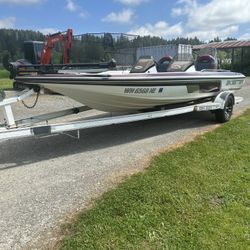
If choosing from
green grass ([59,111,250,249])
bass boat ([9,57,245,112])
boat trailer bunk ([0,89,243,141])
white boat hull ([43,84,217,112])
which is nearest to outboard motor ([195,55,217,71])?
bass boat ([9,57,245,112])

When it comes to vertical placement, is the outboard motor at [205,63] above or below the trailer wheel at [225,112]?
above

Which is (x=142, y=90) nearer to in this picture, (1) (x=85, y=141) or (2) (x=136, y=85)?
(2) (x=136, y=85)

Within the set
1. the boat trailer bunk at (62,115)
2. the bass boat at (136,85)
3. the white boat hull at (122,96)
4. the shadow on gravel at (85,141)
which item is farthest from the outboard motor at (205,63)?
the white boat hull at (122,96)

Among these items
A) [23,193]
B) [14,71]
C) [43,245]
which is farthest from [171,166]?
[14,71]

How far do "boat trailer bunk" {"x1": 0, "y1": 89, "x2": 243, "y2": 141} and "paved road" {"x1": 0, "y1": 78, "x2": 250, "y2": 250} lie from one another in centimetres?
40

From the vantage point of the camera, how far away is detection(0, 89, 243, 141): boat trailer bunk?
4781mm

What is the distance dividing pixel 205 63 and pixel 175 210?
5477mm

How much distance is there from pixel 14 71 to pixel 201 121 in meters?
4.19

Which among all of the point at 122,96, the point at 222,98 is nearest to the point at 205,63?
the point at 222,98

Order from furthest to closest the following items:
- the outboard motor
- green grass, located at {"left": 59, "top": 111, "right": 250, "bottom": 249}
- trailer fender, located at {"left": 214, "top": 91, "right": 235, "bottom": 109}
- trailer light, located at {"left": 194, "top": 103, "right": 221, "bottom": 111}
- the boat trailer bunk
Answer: the outboard motor → trailer fender, located at {"left": 214, "top": 91, "right": 235, "bottom": 109} → trailer light, located at {"left": 194, "top": 103, "right": 221, "bottom": 111} → the boat trailer bunk → green grass, located at {"left": 59, "top": 111, "right": 250, "bottom": 249}

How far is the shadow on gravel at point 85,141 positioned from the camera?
17.6ft

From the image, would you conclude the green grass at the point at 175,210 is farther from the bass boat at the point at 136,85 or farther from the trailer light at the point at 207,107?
the trailer light at the point at 207,107

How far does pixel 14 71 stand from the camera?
555 centimetres

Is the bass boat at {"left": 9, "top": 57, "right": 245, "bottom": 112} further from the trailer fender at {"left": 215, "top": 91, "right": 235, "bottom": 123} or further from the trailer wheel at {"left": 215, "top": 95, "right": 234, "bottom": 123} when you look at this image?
the trailer wheel at {"left": 215, "top": 95, "right": 234, "bottom": 123}
